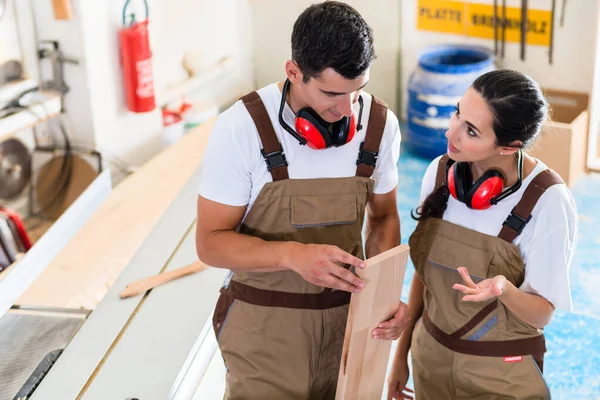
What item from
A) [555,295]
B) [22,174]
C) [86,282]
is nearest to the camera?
[555,295]

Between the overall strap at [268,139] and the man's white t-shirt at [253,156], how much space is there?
0.05ft

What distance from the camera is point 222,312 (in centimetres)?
206

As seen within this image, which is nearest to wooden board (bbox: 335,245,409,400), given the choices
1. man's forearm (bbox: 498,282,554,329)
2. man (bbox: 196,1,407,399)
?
man (bbox: 196,1,407,399)

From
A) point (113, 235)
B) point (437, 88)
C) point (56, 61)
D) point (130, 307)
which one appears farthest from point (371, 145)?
point (437, 88)

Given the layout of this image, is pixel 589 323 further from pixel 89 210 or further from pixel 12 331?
pixel 12 331

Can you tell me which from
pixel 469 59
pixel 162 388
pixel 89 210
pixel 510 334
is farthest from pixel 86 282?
Result: pixel 469 59

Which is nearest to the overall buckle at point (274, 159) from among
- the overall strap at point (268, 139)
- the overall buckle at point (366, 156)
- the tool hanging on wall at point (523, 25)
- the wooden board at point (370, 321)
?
the overall strap at point (268, 139)

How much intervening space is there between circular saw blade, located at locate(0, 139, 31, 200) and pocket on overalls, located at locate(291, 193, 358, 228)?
320 cm

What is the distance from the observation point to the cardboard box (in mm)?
4961

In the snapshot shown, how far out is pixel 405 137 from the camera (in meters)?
6.08

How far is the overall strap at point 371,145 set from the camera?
194cm

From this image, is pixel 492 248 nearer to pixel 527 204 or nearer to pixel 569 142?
pixel 527 204

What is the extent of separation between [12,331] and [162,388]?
590mm

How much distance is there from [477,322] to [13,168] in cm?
355
